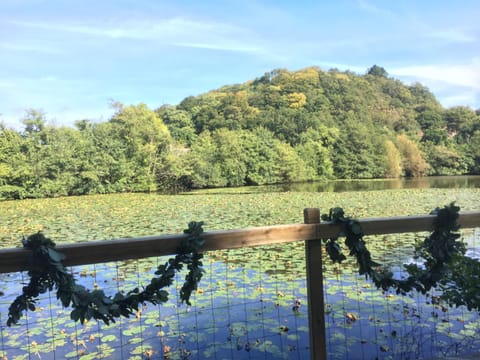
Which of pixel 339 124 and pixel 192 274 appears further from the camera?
pixel 339 124

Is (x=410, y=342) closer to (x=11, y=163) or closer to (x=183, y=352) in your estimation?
(x=183, y=352)

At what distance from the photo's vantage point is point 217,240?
2285 millimetres

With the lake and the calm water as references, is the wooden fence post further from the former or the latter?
the calm water

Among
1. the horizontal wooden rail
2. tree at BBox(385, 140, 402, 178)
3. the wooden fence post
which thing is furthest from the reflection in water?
the wooden fence post

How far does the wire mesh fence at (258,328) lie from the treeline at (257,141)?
26.5m

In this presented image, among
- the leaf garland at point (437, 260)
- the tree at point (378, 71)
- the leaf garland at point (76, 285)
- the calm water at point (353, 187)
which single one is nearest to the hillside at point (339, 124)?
the calm water at point (353, 187)

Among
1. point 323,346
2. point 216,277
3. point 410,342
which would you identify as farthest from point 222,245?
point 216,277

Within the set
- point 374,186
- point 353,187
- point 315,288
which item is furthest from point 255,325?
point 374,186

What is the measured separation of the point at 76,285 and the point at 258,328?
2.63 metres

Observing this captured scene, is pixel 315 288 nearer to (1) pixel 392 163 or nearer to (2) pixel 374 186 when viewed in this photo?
(2) pixel 374 186

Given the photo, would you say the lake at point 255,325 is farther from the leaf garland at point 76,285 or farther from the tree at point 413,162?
the tree at point 413,162

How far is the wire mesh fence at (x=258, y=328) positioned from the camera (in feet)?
12.3

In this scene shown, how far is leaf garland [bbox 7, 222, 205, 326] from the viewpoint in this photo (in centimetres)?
195

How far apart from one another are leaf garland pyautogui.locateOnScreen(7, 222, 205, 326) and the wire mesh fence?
1729mm
